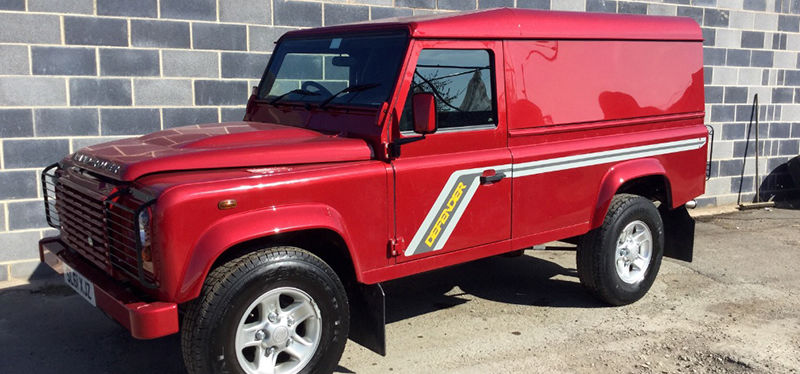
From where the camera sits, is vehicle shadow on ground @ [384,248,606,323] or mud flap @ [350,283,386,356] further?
vehicle shadow on ground @ [384,248,606,323]

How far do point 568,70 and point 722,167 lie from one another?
5.58 meters

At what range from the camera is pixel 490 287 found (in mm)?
5801

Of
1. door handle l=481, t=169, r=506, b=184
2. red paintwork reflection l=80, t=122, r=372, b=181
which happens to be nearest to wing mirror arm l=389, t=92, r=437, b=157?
red paintwork reflection l=80, t=122, r=372, b=181

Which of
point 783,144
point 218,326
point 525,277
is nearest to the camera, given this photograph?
point 218,326

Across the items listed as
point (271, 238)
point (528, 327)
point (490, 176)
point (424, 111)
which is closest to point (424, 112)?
point (424, 111)

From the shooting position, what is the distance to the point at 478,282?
593 cm

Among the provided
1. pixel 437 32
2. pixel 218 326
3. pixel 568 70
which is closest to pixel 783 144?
pixel 568 70

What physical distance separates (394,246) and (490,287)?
1.98 meters

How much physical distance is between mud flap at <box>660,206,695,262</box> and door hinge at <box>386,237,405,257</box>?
9.56ft

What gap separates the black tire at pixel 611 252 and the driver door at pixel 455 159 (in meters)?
0.92

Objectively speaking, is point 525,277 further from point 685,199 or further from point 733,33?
point 733,33

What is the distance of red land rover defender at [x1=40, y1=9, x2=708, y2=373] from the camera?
11.3 feet

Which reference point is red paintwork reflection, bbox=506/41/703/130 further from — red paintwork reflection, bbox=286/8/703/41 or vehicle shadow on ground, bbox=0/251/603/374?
vehicle shadow on ground, bbox=0/251/603/374

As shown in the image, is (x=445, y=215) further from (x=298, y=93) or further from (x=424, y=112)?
(x=298, y=93)
